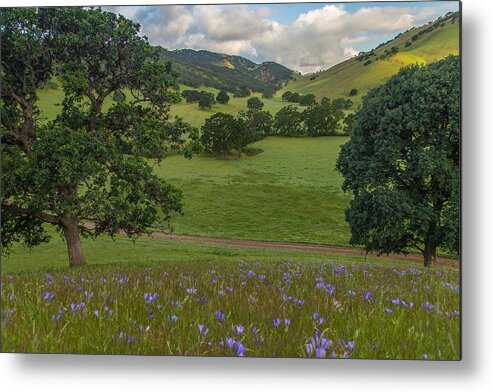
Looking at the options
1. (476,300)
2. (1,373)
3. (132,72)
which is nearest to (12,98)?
(132,72)

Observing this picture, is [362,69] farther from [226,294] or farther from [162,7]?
[226,294]

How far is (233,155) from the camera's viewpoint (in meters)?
8.15

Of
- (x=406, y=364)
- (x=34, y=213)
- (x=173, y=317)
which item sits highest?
(x=34, y=213)

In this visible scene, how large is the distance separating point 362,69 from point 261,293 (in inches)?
172

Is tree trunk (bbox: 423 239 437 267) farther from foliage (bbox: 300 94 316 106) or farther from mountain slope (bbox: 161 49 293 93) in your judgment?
mountain slope (bbox: 161 49 293 93)

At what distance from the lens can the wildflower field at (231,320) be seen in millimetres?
3719

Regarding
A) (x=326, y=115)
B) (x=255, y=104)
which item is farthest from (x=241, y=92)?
(x=326, y=115)

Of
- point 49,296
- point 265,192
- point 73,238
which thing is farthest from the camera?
point 265,192

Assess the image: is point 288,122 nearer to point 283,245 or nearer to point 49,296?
point 283,245

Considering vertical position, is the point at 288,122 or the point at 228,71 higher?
the point at 228,71

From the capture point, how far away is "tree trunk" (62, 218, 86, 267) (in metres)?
8.05

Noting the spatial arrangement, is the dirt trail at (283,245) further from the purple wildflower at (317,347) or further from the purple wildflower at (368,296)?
the purple wildflower at (317,347)

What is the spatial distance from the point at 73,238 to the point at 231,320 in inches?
218

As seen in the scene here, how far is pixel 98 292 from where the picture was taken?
4.14 m
